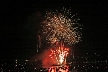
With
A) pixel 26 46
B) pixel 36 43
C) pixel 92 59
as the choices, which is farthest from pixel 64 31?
pixel 26 46

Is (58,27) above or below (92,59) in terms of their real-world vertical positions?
above

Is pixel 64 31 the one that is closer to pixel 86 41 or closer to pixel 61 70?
pixel 61 70

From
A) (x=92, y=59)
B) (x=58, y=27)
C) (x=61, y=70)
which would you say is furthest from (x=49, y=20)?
(x=92, y=59)

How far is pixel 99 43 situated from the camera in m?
58.1

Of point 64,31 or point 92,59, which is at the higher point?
point 64,31

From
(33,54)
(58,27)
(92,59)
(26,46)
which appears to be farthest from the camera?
(26,46)

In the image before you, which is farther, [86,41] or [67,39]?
[86,41]

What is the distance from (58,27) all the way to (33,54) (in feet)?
84.7

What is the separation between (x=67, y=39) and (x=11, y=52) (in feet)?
99.3

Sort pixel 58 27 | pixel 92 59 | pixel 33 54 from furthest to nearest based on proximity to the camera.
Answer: pixel 33 54
pixel 92 59
pixel 58 27

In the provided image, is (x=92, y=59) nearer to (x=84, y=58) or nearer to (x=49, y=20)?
(x=84, y=58)

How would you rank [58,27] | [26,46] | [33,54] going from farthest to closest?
[26,46] < [33,54] < [58,27]

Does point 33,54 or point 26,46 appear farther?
point 26,46

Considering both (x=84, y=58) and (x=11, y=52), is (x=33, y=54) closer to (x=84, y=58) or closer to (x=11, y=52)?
(x=11, y=52)
